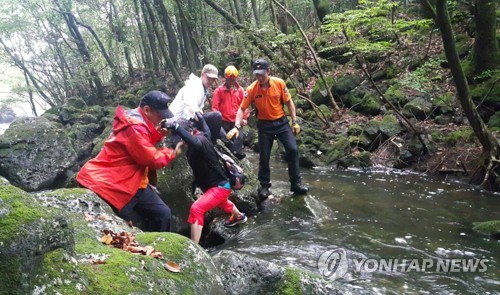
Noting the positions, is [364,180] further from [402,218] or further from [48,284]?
[48,284]

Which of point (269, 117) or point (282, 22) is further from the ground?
point (282, 22)

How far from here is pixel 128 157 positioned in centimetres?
438

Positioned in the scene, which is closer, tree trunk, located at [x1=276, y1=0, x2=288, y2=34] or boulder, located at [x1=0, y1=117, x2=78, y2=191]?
boulder, located at [x1=0, y1=117, x2=78, y2=191]

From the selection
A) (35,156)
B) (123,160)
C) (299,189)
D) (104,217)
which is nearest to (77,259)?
(104,217)

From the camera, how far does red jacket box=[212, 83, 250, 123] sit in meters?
8.59

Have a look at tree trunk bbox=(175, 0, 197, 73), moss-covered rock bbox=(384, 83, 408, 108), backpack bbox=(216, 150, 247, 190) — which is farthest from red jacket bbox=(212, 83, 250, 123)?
tree trunk bbox=(175, 0, 197, 73)

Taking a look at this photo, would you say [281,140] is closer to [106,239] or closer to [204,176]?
[204,176]

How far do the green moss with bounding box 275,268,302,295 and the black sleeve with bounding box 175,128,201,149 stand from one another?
80.9 inches

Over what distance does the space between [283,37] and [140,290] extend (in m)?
12.2

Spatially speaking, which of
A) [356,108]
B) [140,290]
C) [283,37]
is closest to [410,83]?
[356,108]

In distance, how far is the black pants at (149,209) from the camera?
15.2ft

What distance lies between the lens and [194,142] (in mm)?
5020

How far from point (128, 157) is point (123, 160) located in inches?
2.5

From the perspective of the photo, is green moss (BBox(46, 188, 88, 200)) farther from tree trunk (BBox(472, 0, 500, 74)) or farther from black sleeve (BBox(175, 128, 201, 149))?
tree trunk (BBox(472, 0, 500, 74))
